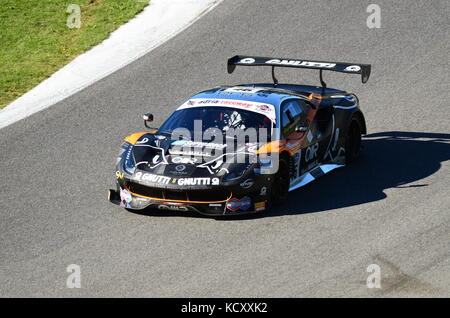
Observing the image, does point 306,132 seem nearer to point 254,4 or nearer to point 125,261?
point 125,261

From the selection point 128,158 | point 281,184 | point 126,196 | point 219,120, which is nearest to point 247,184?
point 281,184

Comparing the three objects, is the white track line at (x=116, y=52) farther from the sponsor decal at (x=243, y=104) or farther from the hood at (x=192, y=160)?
the hood at (x=192, y=160)

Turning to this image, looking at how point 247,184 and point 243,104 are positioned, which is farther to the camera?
point 243,104

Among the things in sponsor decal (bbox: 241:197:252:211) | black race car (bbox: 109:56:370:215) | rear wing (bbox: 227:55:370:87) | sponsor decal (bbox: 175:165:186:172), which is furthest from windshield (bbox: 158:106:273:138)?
rear wing (bbox: 227:55:370:87)

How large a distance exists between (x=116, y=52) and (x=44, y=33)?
2.11 meters

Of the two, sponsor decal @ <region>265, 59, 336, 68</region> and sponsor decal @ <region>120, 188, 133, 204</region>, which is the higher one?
sponsor decal @ <region>265, 59, 336, 68</region>

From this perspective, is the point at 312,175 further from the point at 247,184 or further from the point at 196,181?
the point at 196,181

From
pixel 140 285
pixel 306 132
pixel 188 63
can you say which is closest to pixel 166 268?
pixel 140 285

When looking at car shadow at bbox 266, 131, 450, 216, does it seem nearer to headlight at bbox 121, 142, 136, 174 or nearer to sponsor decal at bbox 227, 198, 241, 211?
sponsor decal at bbox 227, 198, 241, 211

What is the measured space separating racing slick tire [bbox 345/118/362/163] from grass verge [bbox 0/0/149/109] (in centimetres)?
645

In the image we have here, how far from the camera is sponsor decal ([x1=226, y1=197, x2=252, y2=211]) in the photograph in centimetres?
990

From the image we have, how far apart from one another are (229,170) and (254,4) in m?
9.53

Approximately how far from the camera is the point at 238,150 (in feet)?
33.9

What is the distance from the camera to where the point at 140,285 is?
8414 mm
